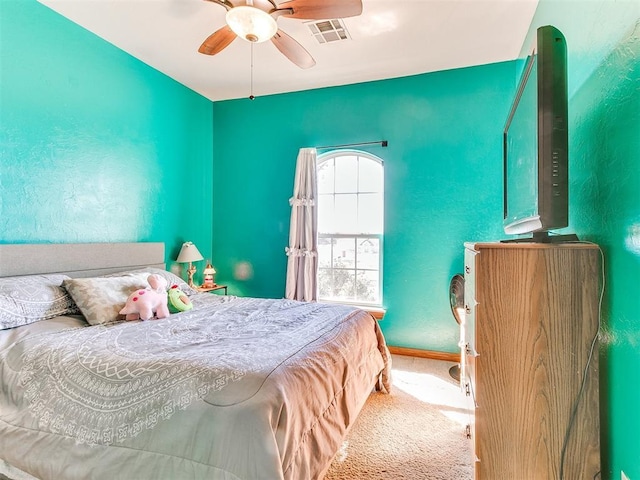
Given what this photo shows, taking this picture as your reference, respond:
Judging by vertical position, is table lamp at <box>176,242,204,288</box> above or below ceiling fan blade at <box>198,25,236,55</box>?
below

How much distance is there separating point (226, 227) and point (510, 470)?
3.73m

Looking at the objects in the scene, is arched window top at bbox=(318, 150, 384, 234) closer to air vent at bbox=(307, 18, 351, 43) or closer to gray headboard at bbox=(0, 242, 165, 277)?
air vent at bbox=(307, 18, 351, 43)

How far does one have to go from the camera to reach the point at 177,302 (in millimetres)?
2445

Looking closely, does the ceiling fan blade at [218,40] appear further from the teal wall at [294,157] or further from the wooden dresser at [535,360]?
the wooden dresser at [535,360]

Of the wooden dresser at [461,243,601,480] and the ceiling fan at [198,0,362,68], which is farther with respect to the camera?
the ceiling fan at [198,0,362,68]

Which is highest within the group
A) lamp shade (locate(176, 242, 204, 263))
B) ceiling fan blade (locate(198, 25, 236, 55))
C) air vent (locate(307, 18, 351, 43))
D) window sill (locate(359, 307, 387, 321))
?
air vent (locate(307, 18, 351, 43))

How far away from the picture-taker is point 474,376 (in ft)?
4.55

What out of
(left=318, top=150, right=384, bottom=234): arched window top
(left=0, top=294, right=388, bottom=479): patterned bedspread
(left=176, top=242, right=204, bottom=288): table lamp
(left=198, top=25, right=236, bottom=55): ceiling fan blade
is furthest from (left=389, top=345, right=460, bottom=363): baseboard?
(left=198, top=25, right=236, bottom=55): ceiling fan blade

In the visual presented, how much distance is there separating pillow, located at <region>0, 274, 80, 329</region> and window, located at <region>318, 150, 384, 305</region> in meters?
2.45

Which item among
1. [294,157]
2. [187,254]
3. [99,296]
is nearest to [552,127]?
[99,296]

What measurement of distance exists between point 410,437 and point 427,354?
1.47m

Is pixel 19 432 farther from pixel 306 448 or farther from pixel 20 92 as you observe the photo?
pixel 20 92

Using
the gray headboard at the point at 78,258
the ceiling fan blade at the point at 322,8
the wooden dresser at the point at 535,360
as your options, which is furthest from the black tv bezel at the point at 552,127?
the gray headboard at the point at 78,258

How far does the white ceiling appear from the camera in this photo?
2.54 m
